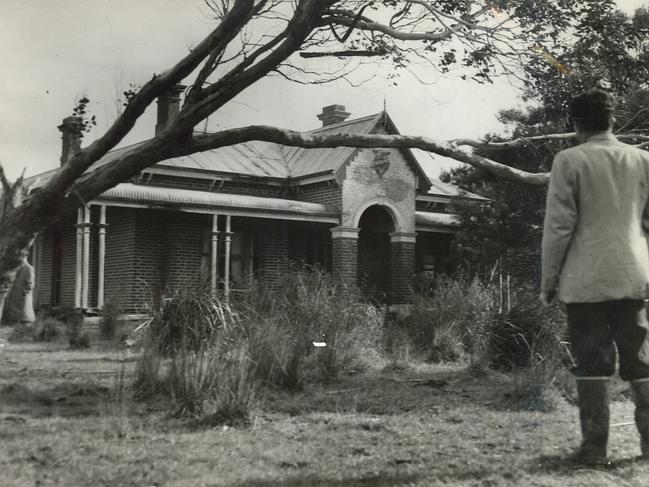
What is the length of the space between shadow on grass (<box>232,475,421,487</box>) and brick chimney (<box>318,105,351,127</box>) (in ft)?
68.8

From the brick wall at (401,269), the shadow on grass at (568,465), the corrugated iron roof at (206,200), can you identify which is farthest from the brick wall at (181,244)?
the shadow on grass at (568,465)

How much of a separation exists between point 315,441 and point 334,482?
107 centimetres

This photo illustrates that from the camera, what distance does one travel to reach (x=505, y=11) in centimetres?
1039

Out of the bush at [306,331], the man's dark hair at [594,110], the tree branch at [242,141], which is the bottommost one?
the bush at [306,331]

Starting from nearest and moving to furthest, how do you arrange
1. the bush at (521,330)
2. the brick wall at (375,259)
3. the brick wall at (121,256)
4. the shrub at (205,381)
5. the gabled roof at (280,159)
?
the shrub at (205,381), the bush at (521,330), the brick wall at (121,256), the gabled roof at (280,159), the brick wall at (375,259)

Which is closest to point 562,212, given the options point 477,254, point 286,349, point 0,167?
point 286,349

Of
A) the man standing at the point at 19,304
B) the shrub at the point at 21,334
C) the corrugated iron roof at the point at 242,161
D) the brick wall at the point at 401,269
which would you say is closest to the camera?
the shrub at the point at 21,334

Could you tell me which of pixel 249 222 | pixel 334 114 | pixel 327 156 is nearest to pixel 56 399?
pixel 249 222

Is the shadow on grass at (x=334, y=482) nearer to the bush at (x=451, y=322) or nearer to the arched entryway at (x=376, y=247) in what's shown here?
the bush at (x=451, y=322)

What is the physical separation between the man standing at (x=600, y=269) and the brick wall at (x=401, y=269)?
16.4 metres

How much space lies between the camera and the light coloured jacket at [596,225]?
→ 423 centimetres

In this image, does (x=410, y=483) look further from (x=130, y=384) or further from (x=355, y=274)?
(x=355, y=274)

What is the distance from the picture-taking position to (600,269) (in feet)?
13.8

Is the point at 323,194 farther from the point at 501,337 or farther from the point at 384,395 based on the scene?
the point at 384,395
